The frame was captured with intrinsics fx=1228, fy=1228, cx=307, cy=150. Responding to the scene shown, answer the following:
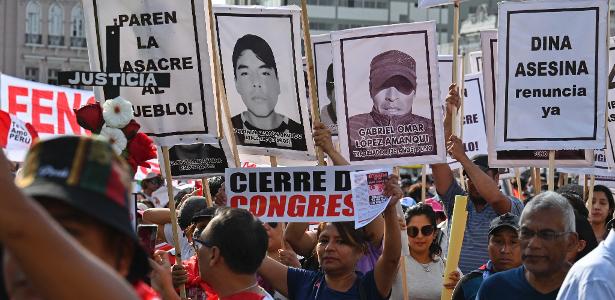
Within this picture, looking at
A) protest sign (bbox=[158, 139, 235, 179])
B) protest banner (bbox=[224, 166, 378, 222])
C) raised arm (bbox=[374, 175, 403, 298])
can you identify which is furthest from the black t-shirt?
raised arm (bbox=[374, 175, 403, 298])

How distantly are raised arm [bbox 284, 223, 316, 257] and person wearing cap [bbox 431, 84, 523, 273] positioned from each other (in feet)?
2.94

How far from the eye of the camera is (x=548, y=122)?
26.0 ft

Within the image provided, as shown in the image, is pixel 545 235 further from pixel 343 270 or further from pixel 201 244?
pixel 201 244

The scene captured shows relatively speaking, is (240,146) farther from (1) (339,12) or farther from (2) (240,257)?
(1) (339,12)

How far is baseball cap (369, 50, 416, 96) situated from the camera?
7781 mm

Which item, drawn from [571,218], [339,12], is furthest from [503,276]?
[339,12]

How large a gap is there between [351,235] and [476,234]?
1.83 m

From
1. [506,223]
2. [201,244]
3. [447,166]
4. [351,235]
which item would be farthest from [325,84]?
[201,244]

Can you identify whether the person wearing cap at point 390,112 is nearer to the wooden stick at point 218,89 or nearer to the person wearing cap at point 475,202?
the person wearing cap at point 475,202

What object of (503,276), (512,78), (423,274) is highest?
(512,78)

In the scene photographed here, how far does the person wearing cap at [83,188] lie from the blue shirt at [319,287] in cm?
312

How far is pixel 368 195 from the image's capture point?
5168mm

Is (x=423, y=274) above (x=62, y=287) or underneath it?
underneath

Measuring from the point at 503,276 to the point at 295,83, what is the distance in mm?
3402
